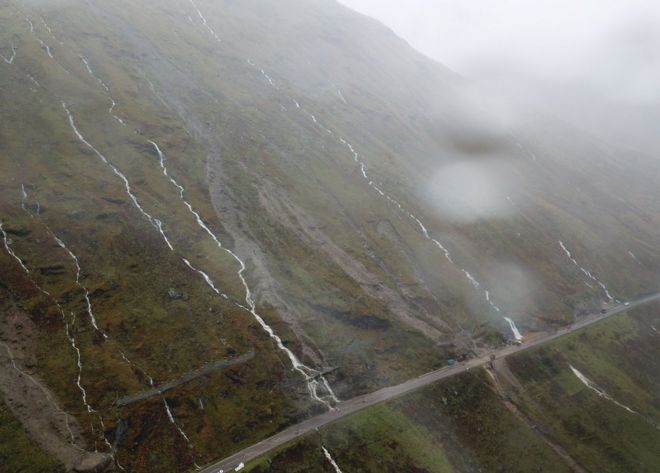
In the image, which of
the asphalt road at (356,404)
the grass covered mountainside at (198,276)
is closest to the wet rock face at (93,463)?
the grass covered mountainside at (198,276)

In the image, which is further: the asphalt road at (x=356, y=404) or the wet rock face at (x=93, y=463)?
the asphalt road at (x=356, y=404)

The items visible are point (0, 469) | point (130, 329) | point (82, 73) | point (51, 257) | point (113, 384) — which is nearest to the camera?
point (0, 469)

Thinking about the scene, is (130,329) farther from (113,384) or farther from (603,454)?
(603,454)

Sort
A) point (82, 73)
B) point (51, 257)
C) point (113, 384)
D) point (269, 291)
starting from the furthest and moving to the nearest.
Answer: point (82, 73), point (269, 291), point (51, 257), point (113, 384)

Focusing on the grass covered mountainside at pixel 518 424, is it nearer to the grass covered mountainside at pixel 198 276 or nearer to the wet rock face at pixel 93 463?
the grass covered mountainside at pixel 198 276

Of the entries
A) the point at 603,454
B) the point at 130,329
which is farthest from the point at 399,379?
the point at 130,329

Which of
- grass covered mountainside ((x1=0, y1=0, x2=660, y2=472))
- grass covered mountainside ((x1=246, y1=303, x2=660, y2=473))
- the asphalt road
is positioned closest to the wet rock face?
grass covered mountainside ((x1=0, y1=0, x2=660, y2=472))

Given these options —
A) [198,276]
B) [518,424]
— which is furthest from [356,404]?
[198,276]
